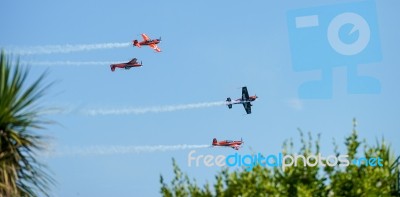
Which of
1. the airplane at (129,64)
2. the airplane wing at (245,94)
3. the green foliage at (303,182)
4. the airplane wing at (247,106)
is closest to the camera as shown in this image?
the green foliage at (303,182)

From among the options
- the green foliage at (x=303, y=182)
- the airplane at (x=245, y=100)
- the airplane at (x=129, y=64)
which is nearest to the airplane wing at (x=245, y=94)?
the airplane at (x=245, y=100)

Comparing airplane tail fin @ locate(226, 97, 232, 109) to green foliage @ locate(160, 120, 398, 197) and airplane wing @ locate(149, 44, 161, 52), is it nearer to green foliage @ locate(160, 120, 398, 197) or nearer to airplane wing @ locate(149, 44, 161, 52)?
airplane wing @ locate(149, 44, 161, 52)

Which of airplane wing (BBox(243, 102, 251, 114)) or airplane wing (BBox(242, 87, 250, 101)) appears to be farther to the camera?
airplane wing (BBox(243, 102, 251, 114))

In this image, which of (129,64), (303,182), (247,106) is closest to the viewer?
(303,182)

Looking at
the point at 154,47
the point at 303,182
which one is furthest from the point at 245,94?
the point at 303,182

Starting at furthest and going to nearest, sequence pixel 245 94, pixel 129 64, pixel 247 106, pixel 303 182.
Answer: pixel 245 94, pixel 247 106, pixel 129 64, pixel 303 182

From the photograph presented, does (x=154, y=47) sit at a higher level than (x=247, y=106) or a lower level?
higher

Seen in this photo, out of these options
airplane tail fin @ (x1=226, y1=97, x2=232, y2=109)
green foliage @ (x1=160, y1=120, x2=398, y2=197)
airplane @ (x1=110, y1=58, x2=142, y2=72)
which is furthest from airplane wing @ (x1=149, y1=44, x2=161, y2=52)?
green foliage @ (x1=160, y1=120, x2=398, y2=197)

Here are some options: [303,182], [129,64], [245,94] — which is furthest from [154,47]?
[303,182]

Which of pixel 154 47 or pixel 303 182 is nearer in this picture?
pixel 303 182

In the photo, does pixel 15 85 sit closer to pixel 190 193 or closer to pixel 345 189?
pixel 190 193

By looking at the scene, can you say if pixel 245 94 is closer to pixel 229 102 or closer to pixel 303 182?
pixel 229 102

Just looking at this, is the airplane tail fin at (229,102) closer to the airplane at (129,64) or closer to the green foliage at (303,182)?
the airplane at (129,64)

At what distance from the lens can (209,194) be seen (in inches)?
697
